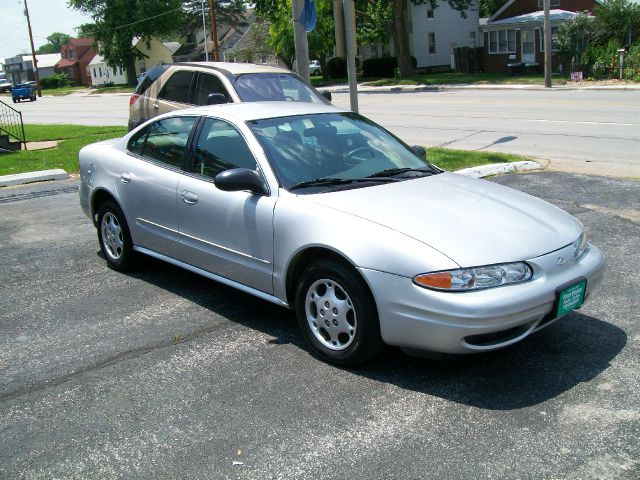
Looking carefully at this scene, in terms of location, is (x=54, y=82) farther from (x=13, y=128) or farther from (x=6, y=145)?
(x=6, y=145)

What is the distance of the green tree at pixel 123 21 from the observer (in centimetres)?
7250

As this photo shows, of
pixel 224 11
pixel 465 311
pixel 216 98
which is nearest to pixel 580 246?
pixel 465 311

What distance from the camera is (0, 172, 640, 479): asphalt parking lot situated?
3465mm

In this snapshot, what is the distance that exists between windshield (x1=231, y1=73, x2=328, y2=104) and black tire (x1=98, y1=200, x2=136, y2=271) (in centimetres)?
387

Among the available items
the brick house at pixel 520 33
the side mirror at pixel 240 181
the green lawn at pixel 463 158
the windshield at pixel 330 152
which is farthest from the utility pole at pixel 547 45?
the side mirror at pixel 240 181

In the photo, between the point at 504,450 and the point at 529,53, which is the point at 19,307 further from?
the point at 529,53

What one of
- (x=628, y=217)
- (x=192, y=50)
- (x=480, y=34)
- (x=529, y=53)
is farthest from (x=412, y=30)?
(x=628, y=217)

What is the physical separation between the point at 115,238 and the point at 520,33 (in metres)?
43.4

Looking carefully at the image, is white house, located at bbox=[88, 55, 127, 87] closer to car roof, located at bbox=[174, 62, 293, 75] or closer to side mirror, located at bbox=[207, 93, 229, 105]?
car roof, located at bbox=[174, 62, 293, 75]

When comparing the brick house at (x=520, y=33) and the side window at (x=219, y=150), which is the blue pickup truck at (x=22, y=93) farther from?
the side window at (x=219, y=150)

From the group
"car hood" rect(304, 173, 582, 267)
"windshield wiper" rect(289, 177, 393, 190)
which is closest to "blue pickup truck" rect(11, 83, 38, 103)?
"windshield wiper" rect(289, 177, 393, 190)

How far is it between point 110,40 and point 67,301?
240 feet

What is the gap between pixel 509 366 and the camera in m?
4.39

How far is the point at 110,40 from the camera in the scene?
7331cm
